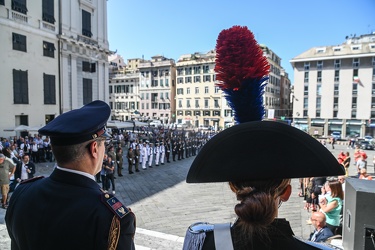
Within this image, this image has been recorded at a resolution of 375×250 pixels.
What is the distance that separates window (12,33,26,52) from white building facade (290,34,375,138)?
133 ft

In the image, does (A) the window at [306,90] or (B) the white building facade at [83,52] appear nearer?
(B) the white building facade at [83,52]

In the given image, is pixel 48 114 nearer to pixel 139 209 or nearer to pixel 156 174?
pixel 156 174

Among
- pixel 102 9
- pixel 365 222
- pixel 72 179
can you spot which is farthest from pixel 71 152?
pixel 102 9

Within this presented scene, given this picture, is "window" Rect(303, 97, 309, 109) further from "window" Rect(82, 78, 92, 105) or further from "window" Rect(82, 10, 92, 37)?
"window" Rect(82, 10, 92, 37)

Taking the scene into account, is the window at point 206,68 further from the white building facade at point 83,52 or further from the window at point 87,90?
the window at point 87,90

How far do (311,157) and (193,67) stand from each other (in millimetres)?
59655

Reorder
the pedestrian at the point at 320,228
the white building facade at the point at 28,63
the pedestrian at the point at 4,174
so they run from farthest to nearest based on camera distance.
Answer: the white building facade at the point at 28,63
the pedestrian at the point at 4,174
the pedestrian at the point at 320,228

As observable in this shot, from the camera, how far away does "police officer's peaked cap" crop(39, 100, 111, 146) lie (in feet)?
5.31

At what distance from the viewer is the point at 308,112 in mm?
49156

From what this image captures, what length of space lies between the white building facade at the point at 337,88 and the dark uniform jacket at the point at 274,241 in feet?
153

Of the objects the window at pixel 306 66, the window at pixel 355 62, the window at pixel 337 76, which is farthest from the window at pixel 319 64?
the window at pixel 355 62

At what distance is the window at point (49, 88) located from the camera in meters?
22.2

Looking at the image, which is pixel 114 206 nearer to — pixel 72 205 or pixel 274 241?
pixel 72 205

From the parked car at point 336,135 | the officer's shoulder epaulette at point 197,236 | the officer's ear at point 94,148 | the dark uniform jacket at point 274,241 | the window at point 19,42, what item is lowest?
the parked car at point 336,135
